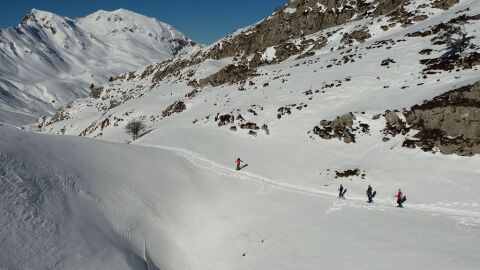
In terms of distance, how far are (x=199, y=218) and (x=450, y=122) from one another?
21.5m

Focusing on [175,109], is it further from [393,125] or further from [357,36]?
[393,125]

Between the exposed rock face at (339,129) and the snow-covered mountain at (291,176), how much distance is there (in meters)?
0.21

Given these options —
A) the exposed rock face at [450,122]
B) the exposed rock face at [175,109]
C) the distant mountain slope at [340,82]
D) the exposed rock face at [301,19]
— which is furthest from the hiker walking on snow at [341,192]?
the exposed rock face at [301,19]

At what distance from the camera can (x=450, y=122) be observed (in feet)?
110

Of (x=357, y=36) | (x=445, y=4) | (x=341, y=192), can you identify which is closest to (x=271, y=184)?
(x=341, y=192)

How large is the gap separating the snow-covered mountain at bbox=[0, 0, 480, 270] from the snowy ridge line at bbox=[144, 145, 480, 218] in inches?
4.9

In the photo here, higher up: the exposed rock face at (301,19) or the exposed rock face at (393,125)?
the exposed rock face at (301,19)

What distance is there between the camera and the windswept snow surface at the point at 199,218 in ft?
66.7

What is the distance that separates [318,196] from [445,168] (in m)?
9.75

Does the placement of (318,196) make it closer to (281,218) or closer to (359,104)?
(281,218)

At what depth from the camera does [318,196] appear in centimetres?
3092

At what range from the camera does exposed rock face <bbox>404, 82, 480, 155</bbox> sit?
32.0 meters

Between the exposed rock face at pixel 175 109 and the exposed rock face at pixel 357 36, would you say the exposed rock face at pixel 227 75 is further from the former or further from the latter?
the exposed rock face at pixel 357 36

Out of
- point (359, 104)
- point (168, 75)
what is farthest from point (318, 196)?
point (168, 75)
